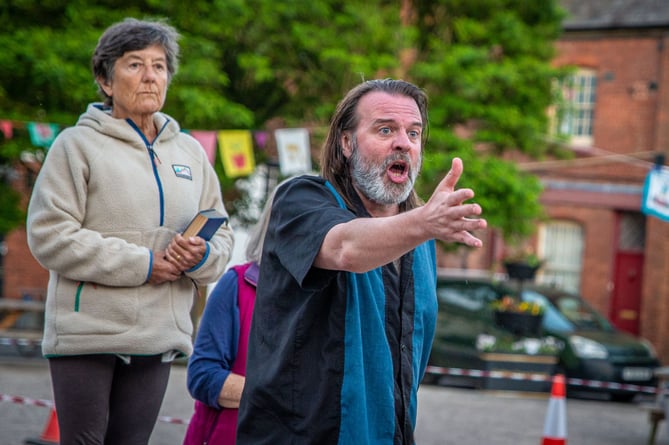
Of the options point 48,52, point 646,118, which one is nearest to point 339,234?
point 48,52

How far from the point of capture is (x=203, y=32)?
14383mm

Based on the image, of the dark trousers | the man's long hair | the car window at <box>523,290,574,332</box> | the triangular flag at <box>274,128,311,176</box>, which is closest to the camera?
the man's long hair

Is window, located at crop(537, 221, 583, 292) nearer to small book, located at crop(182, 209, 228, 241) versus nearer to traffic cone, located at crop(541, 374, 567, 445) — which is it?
traffic cone, located at crop(541, 374, 567, 445)

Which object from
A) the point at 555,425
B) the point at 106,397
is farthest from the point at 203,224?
the point at 555,425

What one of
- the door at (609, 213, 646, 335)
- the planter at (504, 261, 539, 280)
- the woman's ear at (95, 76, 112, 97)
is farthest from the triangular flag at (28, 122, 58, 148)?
the door at (609, 213, 646, 335)

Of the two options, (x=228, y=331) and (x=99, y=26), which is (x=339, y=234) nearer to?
(x=228, y=331)

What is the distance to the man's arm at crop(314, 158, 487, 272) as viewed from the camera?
1.92m

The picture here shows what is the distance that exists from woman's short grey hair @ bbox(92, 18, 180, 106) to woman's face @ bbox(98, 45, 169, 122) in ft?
0.07

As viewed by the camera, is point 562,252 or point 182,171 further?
point 562,252

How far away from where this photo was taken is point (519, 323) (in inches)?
533

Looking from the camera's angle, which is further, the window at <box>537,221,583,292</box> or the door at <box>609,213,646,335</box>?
the window at <box>537,221,583,292</box>

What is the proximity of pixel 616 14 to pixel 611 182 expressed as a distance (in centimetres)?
402

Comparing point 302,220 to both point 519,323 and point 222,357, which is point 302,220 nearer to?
point 222,357

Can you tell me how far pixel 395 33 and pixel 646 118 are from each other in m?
9.54
